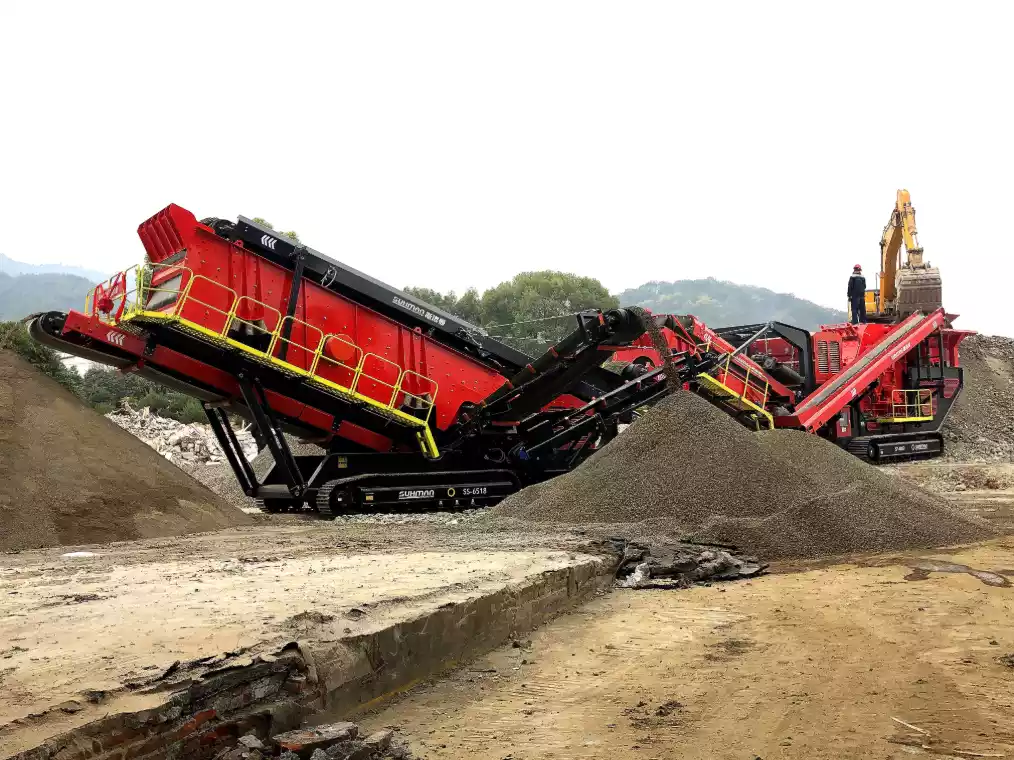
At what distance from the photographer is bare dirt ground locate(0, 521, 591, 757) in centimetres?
→ 303

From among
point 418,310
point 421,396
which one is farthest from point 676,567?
point 418,310

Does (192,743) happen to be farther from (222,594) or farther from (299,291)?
(299,291)

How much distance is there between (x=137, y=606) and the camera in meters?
4.56

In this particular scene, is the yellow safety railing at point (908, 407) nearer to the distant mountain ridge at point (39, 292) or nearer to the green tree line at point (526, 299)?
the green tree line at point (526, 299)

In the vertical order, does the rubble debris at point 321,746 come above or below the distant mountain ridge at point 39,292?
below

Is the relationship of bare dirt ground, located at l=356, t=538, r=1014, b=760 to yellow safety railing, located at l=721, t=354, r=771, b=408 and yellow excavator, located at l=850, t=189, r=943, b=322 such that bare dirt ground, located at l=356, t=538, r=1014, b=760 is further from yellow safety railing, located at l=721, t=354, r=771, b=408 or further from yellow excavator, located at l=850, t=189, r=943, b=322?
yellow excavator, located at l=850, t=189, r=943, b=322

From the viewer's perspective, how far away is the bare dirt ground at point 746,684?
140 inches

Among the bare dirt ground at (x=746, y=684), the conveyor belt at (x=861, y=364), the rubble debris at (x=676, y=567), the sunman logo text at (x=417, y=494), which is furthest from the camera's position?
the conveyor belt at (x=861, y=364)

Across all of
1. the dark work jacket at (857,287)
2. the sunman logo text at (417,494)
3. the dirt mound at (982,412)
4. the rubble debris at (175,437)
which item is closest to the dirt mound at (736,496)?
the sunman logo text at (417,494)

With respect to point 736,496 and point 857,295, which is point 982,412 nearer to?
point 857,295

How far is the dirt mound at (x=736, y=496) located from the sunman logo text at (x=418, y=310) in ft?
11.0

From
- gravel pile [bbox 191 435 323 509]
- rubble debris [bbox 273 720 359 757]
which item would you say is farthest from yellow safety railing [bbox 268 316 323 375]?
rubble debris [bbox 273 720 359 757]

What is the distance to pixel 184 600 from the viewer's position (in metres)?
4.75

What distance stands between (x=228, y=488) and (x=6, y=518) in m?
7.59
